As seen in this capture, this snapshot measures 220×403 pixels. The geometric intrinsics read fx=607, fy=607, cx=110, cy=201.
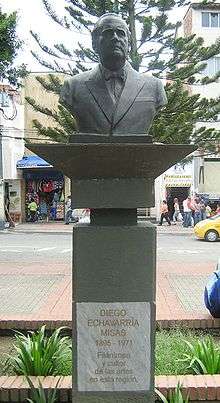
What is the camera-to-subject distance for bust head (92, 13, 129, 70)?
162 inches

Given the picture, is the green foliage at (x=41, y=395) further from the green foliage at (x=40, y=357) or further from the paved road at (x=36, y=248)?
the paved road at (x=36, y=248)

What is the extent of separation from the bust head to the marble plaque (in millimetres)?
1684

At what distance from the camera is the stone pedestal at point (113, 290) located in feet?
13.7

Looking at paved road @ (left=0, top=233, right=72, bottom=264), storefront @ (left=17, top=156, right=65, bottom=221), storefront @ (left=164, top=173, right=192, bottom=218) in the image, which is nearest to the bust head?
paved road @ (left=0, top=233, right=72, bottom=264)

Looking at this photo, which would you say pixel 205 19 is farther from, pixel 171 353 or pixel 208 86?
pixel 171 353

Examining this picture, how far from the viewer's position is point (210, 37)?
3173 centimetres

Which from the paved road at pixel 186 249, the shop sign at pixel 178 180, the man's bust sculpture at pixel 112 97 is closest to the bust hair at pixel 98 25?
the man's bust sculpture at pixel 112 97

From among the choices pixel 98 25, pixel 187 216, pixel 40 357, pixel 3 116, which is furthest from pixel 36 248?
pixel 98 25

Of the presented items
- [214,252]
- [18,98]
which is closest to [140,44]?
[214,252]

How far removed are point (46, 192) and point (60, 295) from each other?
78.3ft

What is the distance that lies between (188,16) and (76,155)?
101 ft

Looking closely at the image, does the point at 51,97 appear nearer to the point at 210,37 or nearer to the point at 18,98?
the point at 18,98

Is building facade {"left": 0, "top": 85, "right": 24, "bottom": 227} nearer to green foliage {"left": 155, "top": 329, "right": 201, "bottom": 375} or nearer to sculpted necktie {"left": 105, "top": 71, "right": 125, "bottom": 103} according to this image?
green foliage {"left": 155, "top": 329, "right": 201, "bottom": 375}

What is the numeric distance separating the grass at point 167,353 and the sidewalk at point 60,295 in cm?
31
